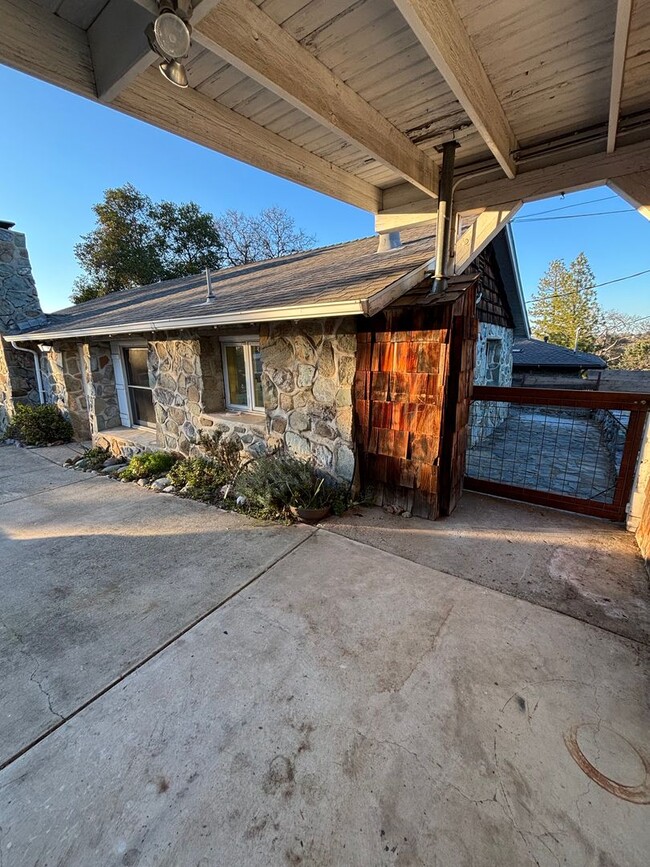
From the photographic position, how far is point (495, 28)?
1653mm

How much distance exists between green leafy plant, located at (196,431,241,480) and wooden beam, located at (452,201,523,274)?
3.68 metres

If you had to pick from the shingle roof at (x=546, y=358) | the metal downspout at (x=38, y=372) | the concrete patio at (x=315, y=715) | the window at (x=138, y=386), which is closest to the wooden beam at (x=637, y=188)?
the concrete patio at (x=315, y=715)

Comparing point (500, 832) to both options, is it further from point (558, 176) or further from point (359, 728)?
point (558, 176)

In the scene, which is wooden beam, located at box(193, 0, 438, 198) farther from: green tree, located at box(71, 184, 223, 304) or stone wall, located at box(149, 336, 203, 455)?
green tree, located at box(71, 184, 223, 304)

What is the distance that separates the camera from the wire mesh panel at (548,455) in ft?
17.3

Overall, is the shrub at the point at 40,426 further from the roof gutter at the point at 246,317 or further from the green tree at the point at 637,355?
the green tree at the point at 637,355

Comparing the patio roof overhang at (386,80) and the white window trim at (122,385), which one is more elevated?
the patio roof overhang at (386,80)

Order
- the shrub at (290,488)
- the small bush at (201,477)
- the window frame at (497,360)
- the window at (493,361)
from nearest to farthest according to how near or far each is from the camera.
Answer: the shrub at (290,488), the small bush at (201,477), the window frame at (497,360), the window at (493,361)

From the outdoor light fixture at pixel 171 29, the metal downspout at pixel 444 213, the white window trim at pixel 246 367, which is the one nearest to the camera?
the outdoor light fixture at pixel 171 29

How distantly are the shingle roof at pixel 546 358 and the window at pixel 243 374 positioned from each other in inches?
426

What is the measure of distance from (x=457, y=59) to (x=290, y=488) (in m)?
3.63

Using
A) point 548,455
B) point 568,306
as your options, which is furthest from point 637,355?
point 548,455

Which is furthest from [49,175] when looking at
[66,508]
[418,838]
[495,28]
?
[418,838]

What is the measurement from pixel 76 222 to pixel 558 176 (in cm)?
2245
